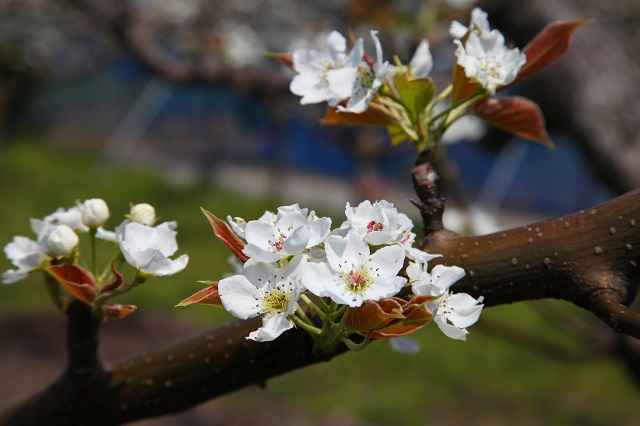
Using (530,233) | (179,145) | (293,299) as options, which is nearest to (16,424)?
(293,299)

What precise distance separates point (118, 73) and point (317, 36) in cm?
674

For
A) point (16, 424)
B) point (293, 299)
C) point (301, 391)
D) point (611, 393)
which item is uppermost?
point (293, 299)

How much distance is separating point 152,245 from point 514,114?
395 mm

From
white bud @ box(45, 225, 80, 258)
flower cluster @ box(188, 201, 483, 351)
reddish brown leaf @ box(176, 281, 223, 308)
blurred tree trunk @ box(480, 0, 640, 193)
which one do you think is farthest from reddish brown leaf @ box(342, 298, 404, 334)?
blurred tree trunk @ box(480, 0, 640, 193)

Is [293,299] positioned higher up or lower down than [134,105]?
higher up

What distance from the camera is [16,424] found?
2.70 ft

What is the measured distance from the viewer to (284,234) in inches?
22.3

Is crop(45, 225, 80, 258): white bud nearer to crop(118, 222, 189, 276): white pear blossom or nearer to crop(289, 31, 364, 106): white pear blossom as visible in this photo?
crop(118, 222, 189, 276): white pear blossom

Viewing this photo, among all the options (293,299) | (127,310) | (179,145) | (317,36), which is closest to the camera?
(293,299)

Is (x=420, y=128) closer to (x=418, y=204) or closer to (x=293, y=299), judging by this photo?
(x=418, y=204)

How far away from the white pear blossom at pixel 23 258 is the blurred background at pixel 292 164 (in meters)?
0.78

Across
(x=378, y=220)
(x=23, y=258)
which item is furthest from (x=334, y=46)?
(x=23, y=258)

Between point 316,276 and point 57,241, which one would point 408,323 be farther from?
point 57,241

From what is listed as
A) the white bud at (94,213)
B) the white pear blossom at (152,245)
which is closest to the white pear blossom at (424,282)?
the white pear blossom at (152,245)
